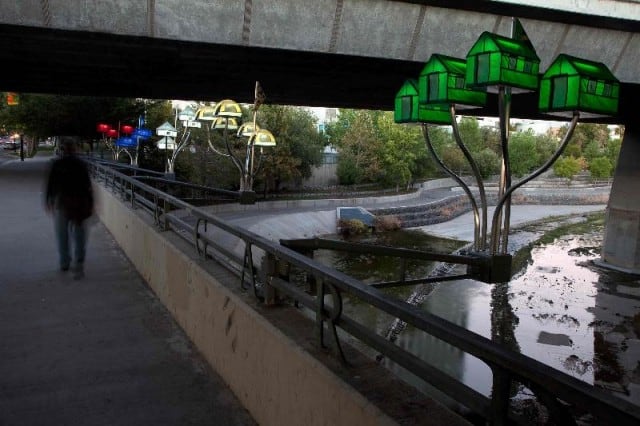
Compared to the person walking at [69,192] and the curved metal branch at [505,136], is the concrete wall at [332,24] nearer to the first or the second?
the curved metal branch at [505,136]

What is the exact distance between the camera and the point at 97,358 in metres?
5.09

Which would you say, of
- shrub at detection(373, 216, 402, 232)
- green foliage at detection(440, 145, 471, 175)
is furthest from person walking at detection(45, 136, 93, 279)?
green foliage at detection(440, 145, 471, 175)

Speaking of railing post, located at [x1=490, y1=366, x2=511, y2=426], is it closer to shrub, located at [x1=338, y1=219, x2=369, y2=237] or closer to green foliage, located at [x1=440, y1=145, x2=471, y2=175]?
shrub, located at [x1=338, y1=219, x2=369, y2=237]

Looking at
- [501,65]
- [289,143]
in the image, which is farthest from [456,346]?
[289,143]

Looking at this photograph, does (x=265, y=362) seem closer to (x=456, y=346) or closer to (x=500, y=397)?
(x=456, y=346)

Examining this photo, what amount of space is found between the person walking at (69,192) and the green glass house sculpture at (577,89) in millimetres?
7189

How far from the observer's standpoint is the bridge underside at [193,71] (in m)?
10.8

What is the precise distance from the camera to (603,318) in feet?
54.3

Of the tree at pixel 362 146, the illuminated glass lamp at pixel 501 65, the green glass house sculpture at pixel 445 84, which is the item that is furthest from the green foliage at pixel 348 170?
the illuminated glass lamp at pixel 501 65

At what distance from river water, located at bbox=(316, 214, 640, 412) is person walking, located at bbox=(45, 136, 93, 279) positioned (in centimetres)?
587

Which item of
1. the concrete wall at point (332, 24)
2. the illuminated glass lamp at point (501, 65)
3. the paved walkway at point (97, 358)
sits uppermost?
the concrete wall at point (332, 24)

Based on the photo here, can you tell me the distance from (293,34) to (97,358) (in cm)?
735

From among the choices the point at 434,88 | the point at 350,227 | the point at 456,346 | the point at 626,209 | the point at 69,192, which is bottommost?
the point at 350,227

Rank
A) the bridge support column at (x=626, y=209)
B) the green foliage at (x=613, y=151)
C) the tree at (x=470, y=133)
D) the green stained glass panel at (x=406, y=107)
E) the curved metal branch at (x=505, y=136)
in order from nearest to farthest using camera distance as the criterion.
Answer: the curved metal branch at (x=505, y=136) → the green stained glass panel at (x=406, y=107) → the bridge support column at (x=626, y=209) → the tree at (x=470, y=133) → the green foliage at (x=613, y=151)
